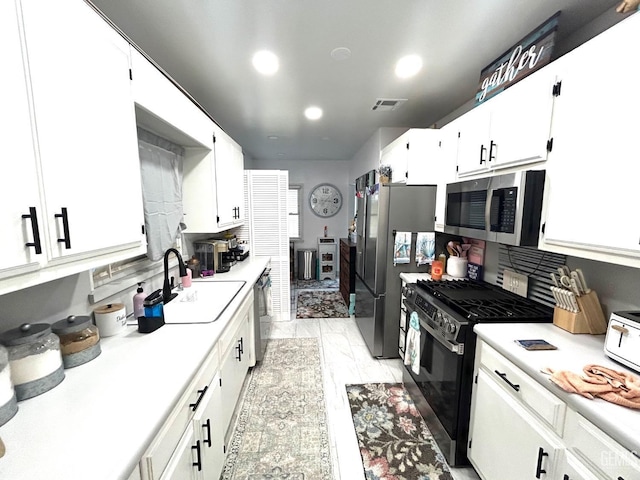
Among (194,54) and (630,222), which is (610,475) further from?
(194,54)

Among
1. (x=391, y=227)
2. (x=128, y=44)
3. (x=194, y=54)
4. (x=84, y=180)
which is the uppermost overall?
(x=194, y=54)

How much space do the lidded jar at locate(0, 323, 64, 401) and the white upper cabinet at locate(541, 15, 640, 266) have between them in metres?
2.09

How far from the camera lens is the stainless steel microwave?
1348 mm

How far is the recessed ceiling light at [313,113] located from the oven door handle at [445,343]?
2368 millimetres

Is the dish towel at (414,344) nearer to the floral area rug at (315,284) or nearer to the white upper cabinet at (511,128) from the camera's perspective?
the white upper cabinet at (511,128)

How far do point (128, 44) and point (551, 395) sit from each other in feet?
7.44

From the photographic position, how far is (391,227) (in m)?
2.51

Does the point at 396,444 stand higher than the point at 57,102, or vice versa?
the point at 57,102

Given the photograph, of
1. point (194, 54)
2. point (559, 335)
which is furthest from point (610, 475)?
point (194, 54)

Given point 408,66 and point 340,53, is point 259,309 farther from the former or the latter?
point 408,66

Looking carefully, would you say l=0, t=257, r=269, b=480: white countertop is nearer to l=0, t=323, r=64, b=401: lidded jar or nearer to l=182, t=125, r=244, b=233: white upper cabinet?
l=0, t=323, r=64, b=401: lidded jar

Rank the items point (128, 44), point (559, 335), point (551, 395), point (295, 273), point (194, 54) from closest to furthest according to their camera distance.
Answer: point (551, 395)
point (128, 44)
point (559, 335)
point (194, 54)
point (295, 273)

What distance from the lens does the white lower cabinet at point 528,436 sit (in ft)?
2.75

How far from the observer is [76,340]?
39.8 inches
